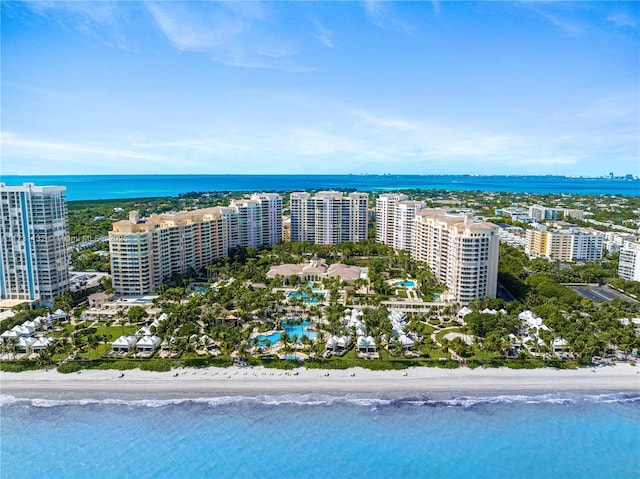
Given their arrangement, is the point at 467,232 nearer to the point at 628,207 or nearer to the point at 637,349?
the point at 637,349

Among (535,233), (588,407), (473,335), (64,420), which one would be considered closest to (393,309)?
(473,335)

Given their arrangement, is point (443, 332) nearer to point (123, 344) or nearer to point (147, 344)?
point (147, 344)

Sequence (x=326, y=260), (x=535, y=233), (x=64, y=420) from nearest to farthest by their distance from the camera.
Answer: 1. (x=64, y=420)
2. (x=326, y=260)
3. (x=535, y=233)

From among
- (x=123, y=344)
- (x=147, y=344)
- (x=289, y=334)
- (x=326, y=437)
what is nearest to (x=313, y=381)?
(x=326, y=437)

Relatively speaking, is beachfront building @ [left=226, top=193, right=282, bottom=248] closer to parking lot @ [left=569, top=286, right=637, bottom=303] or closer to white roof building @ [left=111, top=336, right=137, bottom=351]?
white roof building @ [left=111, top=336, right=137, bottom=351]

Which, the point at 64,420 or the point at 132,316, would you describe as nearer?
the point at 64,420

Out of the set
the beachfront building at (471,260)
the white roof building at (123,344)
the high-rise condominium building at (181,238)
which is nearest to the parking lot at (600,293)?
the beachfront building at (471,260)
